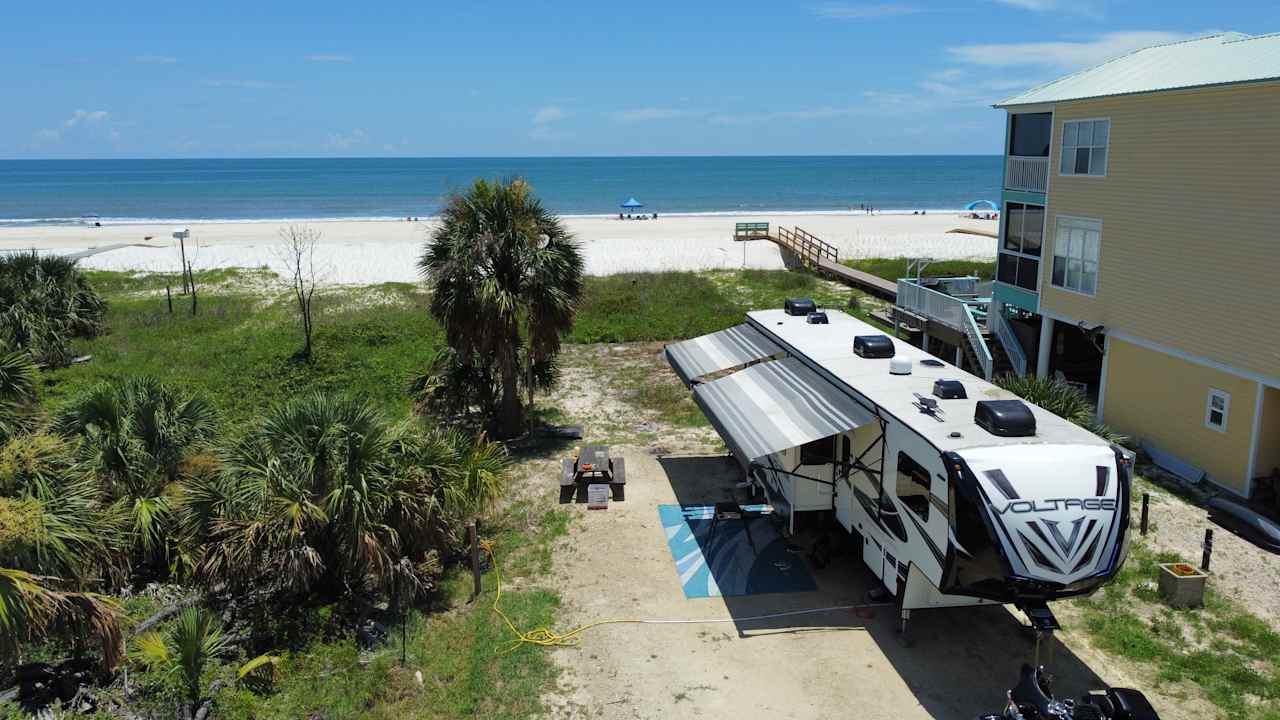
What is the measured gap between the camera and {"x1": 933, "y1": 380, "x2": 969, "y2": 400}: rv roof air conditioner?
11.3 m

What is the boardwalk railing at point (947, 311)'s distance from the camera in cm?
2150

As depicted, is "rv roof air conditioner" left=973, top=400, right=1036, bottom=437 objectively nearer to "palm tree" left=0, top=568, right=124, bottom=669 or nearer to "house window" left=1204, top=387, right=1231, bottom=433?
"house window" left=1204, top=387, right=1231, bottom=433

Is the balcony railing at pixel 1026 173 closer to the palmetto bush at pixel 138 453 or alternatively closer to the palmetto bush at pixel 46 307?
the palmetto bush at pixel 138 453

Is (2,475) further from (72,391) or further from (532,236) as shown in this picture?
(72,391)

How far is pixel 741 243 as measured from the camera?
50.2 meters

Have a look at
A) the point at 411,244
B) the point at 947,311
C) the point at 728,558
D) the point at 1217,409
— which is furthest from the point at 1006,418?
the point at 411,244

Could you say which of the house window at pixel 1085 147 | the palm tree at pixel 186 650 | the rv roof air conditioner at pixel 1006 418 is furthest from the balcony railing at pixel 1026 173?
the palm tree at pixel 186 650

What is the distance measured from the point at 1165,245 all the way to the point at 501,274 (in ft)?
42.3

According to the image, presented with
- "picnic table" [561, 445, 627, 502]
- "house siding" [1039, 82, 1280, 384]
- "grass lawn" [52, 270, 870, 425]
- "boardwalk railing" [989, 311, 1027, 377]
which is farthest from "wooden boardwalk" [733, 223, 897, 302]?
"picnic table" [561, 445, 627, 502]

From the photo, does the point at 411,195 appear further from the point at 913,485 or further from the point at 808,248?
the point at 913,485

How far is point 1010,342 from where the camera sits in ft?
71.4

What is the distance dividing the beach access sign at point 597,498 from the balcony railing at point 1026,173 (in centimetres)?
1290

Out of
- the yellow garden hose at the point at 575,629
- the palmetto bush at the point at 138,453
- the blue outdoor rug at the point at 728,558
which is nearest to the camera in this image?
the yellow garden hose at the point at 575,629

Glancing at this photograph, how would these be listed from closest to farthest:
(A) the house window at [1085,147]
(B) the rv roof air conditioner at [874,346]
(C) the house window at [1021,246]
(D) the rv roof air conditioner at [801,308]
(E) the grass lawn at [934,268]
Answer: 1. (B) the rv roof air conditioner at [874,346]
2. (D) the rv roof air conditioner at [801,308]
3. (A) the house window at [1085,147]
4. (C) the house window at [1021,246]
5. (E) the grass lawn at [934,268]
